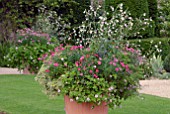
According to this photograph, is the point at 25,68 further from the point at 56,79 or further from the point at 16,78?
the point at 56,79

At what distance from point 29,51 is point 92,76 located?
913cm

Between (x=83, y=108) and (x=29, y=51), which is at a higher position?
(x=83, y=108)

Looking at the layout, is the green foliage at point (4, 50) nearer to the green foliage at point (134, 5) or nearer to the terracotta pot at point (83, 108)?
the green foliage at point (134, 5)

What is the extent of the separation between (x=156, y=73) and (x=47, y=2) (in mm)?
7698

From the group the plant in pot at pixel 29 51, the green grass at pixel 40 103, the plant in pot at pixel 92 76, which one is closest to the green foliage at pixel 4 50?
the plant in pot at pixel 29 51

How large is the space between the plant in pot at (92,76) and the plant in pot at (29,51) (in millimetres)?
8410

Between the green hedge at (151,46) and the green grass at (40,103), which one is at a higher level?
the green grass at (40,103)

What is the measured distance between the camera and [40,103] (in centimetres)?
1000

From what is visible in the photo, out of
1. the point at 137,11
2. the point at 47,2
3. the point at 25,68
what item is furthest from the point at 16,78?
the point at 47,2

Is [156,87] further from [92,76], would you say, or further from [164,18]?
[164,18]

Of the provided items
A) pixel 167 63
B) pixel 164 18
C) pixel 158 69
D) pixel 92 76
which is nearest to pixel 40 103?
pixel 92 76

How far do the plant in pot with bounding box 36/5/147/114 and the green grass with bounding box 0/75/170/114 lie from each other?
106cm

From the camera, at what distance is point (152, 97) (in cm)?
1138

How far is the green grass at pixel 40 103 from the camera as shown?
9195 millimetres
